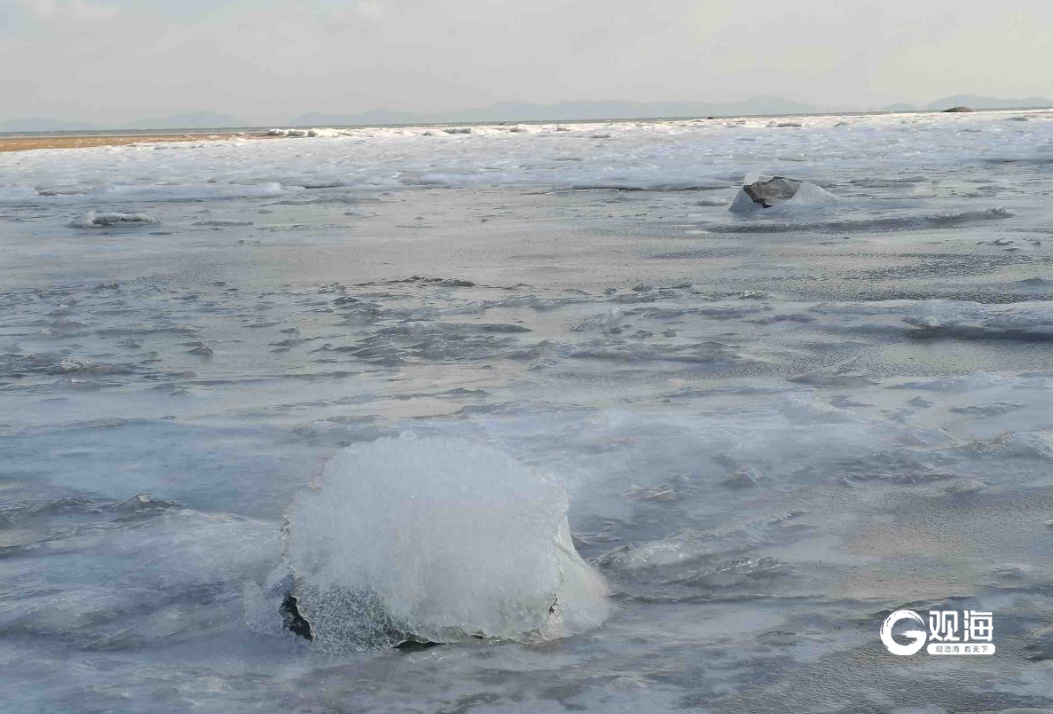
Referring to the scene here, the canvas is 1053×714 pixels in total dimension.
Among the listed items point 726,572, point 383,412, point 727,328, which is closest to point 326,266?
point 727,328

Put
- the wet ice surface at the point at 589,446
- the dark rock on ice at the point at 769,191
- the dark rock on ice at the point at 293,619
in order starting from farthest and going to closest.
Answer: the dark rock on ice at the point at 769,191, the dark rock on ice at the point at 293,619, the wet ice surface at the point at 589,446

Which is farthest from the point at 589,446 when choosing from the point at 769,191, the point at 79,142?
the point at 79,142

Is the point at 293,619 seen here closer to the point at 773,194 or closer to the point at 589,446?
the point at 589,446

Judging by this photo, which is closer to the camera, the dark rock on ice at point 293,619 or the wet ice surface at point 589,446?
the wet ice surface at point 589,446

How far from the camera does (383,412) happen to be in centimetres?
340

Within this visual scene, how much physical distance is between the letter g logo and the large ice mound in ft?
1.70

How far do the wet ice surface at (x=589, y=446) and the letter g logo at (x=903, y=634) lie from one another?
2cm

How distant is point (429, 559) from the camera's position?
1.87 metres

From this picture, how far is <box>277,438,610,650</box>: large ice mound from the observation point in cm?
187

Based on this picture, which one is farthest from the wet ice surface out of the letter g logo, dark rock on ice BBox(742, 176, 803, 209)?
dark rock on ice BBox(742, 176, 803, 209)

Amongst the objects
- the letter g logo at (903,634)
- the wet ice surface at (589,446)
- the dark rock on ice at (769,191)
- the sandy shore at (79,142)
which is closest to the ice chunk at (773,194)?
the dark rock on ice at (769,191)

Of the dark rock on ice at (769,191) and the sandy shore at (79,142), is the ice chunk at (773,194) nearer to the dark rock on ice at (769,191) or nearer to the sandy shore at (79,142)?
the dark rock on ice at (769,191)

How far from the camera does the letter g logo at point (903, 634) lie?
5.94 ft

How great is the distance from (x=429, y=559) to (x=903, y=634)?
2.82 feet
